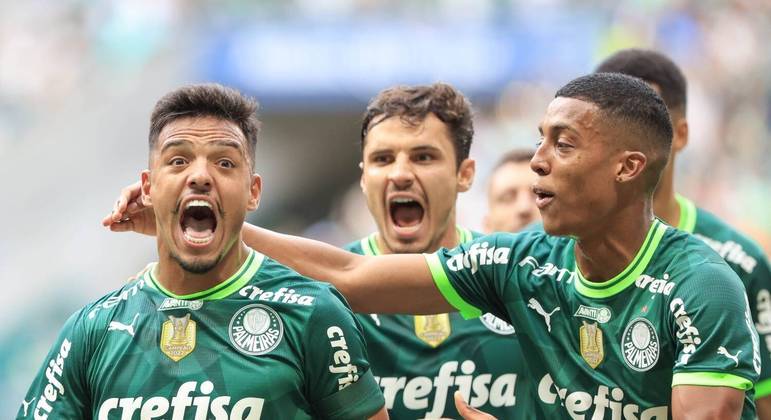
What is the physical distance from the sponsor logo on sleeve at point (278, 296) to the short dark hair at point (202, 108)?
507 mm

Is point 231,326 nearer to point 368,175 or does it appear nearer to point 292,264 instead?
point 292,264

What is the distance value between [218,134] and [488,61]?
13.6 metres

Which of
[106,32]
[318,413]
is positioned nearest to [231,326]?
[318,413]

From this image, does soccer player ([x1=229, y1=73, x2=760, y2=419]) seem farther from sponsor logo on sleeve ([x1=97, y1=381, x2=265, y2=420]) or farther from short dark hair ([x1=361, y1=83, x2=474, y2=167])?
short dark hair ([x1=361, y1=83, x2=474, y2=167])

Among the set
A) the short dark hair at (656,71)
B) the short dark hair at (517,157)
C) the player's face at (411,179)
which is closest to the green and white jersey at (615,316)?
the player's face at (411,179)

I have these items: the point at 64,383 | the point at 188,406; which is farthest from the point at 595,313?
the point at 64,383

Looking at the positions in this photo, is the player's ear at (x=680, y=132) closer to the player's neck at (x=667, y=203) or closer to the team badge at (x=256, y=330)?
the player's neck at (x=667, y=203)

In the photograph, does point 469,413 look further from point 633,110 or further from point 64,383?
point 64,383

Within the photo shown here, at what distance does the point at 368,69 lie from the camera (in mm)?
18141

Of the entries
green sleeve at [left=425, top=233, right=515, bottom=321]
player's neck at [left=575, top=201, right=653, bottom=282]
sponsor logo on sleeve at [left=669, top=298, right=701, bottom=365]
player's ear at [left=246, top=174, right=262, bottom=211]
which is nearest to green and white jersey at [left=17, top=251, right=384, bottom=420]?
player's ear at [left=246, top=174, right=262, bottom=211]

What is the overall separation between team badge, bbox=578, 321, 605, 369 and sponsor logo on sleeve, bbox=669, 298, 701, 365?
0.33 m

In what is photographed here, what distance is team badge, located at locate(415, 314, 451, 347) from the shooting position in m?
5.52

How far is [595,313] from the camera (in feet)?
15.1

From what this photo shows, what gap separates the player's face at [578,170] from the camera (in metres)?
4.64
